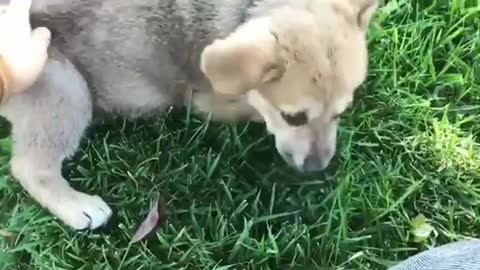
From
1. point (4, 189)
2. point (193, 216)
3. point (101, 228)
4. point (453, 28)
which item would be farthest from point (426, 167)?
point (4, 189)

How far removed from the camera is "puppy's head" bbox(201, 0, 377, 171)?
1037 millimetres

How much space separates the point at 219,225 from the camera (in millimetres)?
1171

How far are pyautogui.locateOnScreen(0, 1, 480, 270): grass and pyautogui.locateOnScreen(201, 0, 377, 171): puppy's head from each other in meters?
0.11

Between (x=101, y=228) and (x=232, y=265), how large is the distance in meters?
0.16

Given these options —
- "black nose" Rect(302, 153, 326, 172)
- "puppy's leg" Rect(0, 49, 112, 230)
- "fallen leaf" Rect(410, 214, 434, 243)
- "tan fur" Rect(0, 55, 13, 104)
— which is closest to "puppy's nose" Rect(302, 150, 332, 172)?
"black nose" Rect(302, 153, 326, 172)

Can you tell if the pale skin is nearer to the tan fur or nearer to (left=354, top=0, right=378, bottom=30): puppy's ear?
the tan fur

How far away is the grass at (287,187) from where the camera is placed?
3.80 feet

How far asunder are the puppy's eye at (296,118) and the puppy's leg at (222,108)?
7 centimetres

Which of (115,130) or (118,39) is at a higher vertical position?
(118,39)

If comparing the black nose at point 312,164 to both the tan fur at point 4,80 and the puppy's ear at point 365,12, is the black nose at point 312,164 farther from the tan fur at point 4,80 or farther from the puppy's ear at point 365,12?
the tan fur at point 4,80

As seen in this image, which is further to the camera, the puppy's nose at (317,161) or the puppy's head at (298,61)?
the puppy's nose at (317,161)

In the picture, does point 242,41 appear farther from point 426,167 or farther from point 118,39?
point 426,167

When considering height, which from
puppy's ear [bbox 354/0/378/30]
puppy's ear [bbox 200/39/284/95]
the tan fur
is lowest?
the tan fur

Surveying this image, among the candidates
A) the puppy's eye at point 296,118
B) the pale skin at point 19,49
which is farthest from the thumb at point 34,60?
the puppy's eye at point 296,118
